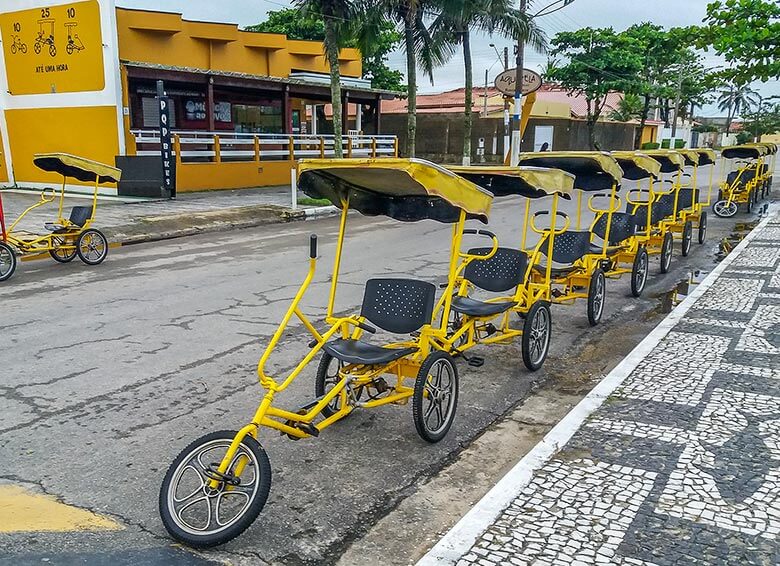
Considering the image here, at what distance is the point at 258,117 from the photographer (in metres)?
29.7

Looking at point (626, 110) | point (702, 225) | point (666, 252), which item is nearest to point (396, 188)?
point (666, 252)

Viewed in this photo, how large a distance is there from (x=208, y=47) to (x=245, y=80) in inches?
77.2

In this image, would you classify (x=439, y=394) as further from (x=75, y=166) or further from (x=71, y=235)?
(x=75, y=166)

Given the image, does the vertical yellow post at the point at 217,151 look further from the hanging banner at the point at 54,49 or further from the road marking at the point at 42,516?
the road marking at the point at 42,516

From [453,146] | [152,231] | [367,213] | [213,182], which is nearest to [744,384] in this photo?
[367,213]

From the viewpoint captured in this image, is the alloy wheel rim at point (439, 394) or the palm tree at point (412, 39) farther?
the palm tree at point (412, 39)

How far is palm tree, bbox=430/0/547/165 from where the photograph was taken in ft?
77.3

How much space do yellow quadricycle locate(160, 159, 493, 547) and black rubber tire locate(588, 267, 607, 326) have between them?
2.49m

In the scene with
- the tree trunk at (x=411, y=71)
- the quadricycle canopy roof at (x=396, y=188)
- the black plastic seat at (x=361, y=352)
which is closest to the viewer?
the quadricycle canopy roof at (x=396, y=188)

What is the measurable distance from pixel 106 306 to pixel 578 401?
5921mm

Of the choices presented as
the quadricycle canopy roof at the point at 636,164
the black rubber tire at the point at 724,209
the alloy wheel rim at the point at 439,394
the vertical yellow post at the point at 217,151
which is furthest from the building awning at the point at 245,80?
the alloy wheel rim at the point at 439,394

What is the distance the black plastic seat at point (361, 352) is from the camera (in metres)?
4.59

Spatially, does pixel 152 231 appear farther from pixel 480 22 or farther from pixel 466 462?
pixel 480 22

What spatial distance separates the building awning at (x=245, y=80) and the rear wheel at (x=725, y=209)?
1580cm
